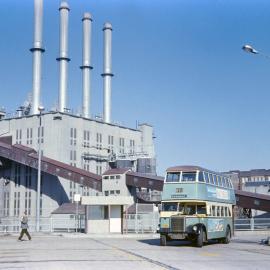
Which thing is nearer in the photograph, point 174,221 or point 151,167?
point 174,221

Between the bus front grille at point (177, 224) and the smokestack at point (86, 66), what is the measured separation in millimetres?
62514

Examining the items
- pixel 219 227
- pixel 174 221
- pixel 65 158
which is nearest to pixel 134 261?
pixel 174 221

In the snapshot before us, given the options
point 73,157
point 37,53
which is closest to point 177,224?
point 73,157

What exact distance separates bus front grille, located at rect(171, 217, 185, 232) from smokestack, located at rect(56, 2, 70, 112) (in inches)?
2324

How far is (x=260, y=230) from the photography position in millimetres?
41500

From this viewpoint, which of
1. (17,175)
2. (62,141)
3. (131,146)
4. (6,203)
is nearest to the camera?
(62,141)

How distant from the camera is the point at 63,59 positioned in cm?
8456

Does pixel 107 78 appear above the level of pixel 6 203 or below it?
above

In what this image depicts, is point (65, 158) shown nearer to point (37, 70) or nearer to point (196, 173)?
point (37, 70)

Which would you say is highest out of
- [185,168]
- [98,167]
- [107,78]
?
[107,78]

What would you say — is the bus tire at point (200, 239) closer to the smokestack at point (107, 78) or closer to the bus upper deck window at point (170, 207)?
the bus upper deck window at point (170, 207)

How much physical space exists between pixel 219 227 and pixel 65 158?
53449 mm

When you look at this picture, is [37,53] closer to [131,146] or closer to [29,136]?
[29,136]

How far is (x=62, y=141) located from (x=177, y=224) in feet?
181
